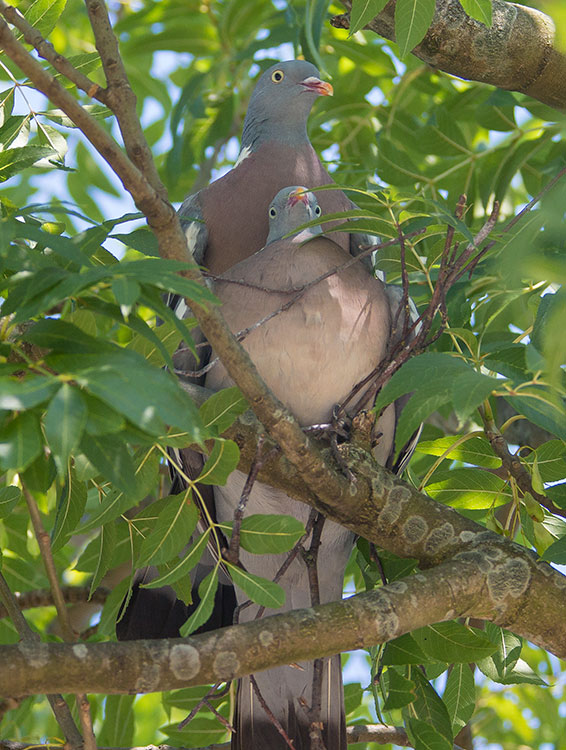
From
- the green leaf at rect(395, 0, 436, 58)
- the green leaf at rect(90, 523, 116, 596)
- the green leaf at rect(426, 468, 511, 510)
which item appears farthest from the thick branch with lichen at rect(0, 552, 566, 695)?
the green leaf at rect(395, 0, 436, 58)

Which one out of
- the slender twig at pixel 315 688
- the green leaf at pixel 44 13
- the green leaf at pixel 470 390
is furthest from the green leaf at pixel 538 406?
the green leaf at pixel 44 13

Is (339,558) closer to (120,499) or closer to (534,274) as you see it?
(120,499)

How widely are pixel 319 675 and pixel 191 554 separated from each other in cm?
59

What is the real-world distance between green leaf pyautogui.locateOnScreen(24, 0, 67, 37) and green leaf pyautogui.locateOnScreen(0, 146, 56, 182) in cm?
43

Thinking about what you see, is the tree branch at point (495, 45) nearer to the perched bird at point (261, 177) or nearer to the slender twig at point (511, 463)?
the perched bird at point (261, 177)

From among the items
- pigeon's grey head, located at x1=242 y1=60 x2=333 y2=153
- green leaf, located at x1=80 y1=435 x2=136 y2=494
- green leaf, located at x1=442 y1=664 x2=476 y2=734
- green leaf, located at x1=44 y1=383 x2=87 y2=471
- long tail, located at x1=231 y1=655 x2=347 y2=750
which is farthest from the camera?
pigeon's grey head, located at x1=242 y1=60 x2=333 y2=153

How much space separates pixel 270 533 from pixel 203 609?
0.65ft

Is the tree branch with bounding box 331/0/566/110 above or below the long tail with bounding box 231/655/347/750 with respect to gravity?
above

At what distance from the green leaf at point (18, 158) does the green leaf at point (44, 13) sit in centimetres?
43

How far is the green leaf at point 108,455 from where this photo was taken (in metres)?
1.42

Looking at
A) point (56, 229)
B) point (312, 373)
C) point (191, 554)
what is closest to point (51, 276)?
point (191, 554)

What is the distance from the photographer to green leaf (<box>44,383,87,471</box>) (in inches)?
46.4

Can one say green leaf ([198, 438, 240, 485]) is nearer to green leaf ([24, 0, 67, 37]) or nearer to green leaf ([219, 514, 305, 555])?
green leaf ([219, 514, 305, 555])

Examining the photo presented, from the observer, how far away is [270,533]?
182cm
